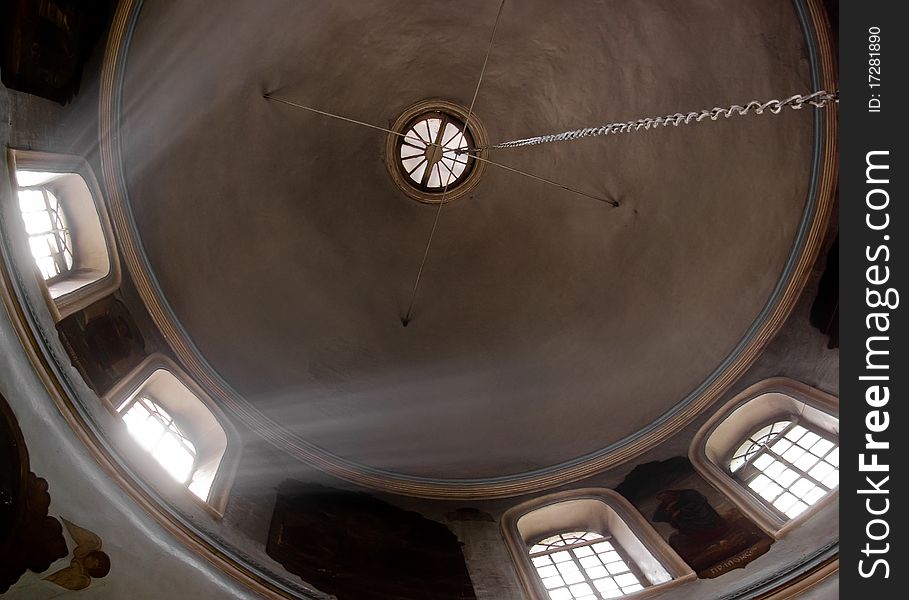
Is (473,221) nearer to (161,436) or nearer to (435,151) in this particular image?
(435,151)

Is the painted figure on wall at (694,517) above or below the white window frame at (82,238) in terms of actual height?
below

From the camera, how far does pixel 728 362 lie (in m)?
11.2

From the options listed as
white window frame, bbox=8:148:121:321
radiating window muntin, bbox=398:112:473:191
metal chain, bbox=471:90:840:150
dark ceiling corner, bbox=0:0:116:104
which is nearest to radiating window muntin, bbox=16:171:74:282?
white window frame, bbox=8:148:121:321

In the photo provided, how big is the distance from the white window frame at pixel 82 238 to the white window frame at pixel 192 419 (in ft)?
3.56

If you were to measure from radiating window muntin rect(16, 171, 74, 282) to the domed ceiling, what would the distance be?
4.27 feet

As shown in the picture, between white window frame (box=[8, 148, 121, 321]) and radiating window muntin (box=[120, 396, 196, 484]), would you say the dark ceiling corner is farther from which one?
radiating window muntin (box=[120, 396, 196, 484])

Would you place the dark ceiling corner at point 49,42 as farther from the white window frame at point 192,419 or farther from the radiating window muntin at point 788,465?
the radiating window muntin at point 788,465

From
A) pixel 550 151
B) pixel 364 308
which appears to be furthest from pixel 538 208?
pixel 364 308

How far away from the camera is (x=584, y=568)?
9117mm

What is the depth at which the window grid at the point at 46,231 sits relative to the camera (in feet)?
26.7

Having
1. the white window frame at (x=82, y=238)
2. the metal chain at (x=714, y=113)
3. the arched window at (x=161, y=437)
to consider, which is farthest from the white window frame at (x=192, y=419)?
the metal chain at (x=714, y=113)

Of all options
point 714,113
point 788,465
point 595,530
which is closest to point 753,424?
point 788,465

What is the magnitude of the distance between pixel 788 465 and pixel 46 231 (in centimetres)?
931

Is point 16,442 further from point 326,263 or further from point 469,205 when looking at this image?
point 469,205
